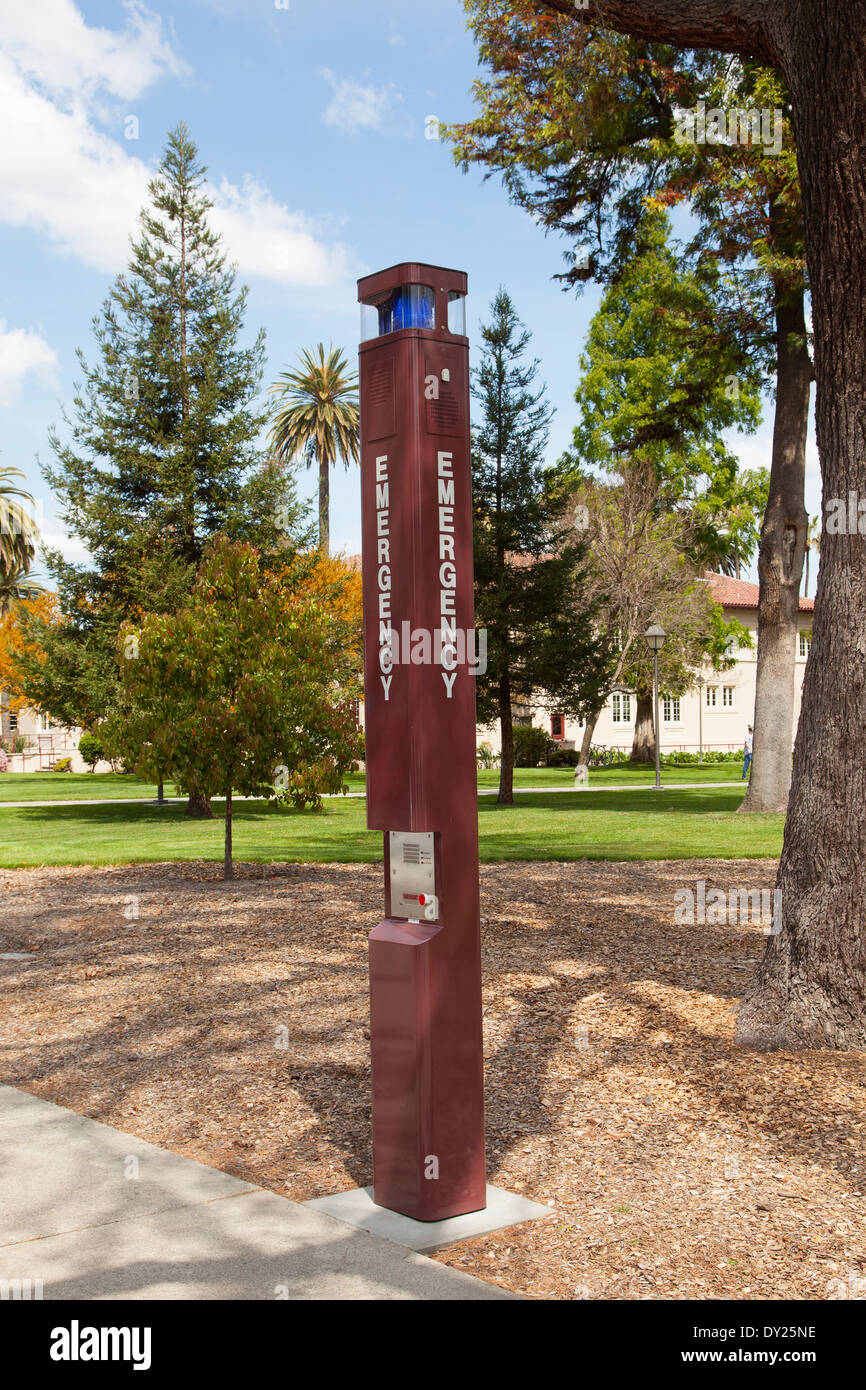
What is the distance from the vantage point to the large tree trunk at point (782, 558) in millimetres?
19172

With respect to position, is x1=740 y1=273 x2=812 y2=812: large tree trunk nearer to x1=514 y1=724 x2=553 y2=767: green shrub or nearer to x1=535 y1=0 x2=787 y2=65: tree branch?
x1=535 y1=0 x2=787 y2=65: tree branch

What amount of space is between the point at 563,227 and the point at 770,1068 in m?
17.0

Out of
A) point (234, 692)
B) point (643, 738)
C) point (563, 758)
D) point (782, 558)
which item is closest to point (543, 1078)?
point (234, 692)

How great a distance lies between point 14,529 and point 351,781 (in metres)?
31.0

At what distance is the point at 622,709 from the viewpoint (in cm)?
4959

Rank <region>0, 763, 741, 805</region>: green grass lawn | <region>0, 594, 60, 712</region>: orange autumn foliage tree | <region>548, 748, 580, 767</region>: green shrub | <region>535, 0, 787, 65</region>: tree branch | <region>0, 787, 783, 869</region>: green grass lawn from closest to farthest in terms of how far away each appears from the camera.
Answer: <region>535, 0, 787, 65</region>: tree branch → <region>0, 787, 783, 869</region>: green grass lawn → <region>0, 763, 741, 805</region>: green grass lawn → <region>0, 594, 60, 712</region>: orange autumn foliage tree → <region>548, 748, 580, 767</region>: green shrub

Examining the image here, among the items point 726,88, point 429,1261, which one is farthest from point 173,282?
point 429,1261

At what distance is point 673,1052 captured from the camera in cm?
601

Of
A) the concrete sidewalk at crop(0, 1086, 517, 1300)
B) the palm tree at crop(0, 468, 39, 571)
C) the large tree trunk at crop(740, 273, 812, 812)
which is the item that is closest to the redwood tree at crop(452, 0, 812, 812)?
the large tree trunk at crop(740, 273, 812, 812)

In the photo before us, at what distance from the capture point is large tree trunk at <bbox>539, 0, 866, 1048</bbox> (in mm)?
5922

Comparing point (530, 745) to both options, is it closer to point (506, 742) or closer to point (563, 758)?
point (563, 758)

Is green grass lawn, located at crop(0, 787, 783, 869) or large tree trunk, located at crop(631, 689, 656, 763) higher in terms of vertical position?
large tree trunk, located at crop(631, 689, 656, 763)

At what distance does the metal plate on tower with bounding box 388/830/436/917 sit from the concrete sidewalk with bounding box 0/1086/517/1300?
1093 millimetres
